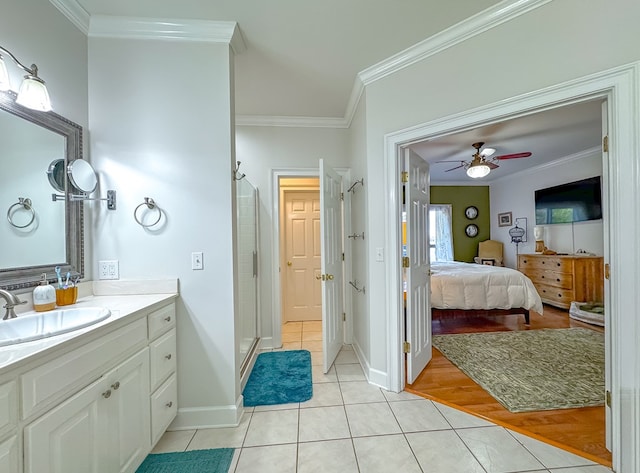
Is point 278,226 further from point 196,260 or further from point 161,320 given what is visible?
point 161,320

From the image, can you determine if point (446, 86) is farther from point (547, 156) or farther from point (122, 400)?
point (547, 156)

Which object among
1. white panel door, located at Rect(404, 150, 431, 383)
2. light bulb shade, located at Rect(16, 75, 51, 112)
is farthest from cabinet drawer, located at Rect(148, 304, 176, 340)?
white panel door, located at Rect(404, 150, 431, 383)

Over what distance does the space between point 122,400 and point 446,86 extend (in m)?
2.63

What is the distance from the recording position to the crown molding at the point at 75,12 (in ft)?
4.94

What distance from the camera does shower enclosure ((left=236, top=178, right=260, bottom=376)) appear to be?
8.07 ft

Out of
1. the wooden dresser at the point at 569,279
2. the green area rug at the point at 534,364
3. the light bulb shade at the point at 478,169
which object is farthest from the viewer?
the wooden dresser at the point at 569,279

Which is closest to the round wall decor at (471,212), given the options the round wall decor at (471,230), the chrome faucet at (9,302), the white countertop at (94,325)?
the round wall decor at (471,230)

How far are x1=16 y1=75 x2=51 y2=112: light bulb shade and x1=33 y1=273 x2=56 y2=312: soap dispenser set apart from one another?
0.81 metres

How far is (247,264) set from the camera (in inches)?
107

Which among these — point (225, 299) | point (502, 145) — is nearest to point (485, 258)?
point (502, 145)

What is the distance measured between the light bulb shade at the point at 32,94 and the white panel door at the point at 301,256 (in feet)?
9.40

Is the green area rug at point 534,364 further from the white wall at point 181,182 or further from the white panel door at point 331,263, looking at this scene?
the white wall at point 181,182

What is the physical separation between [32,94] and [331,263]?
2.17 metres

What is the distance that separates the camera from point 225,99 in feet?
5.79
